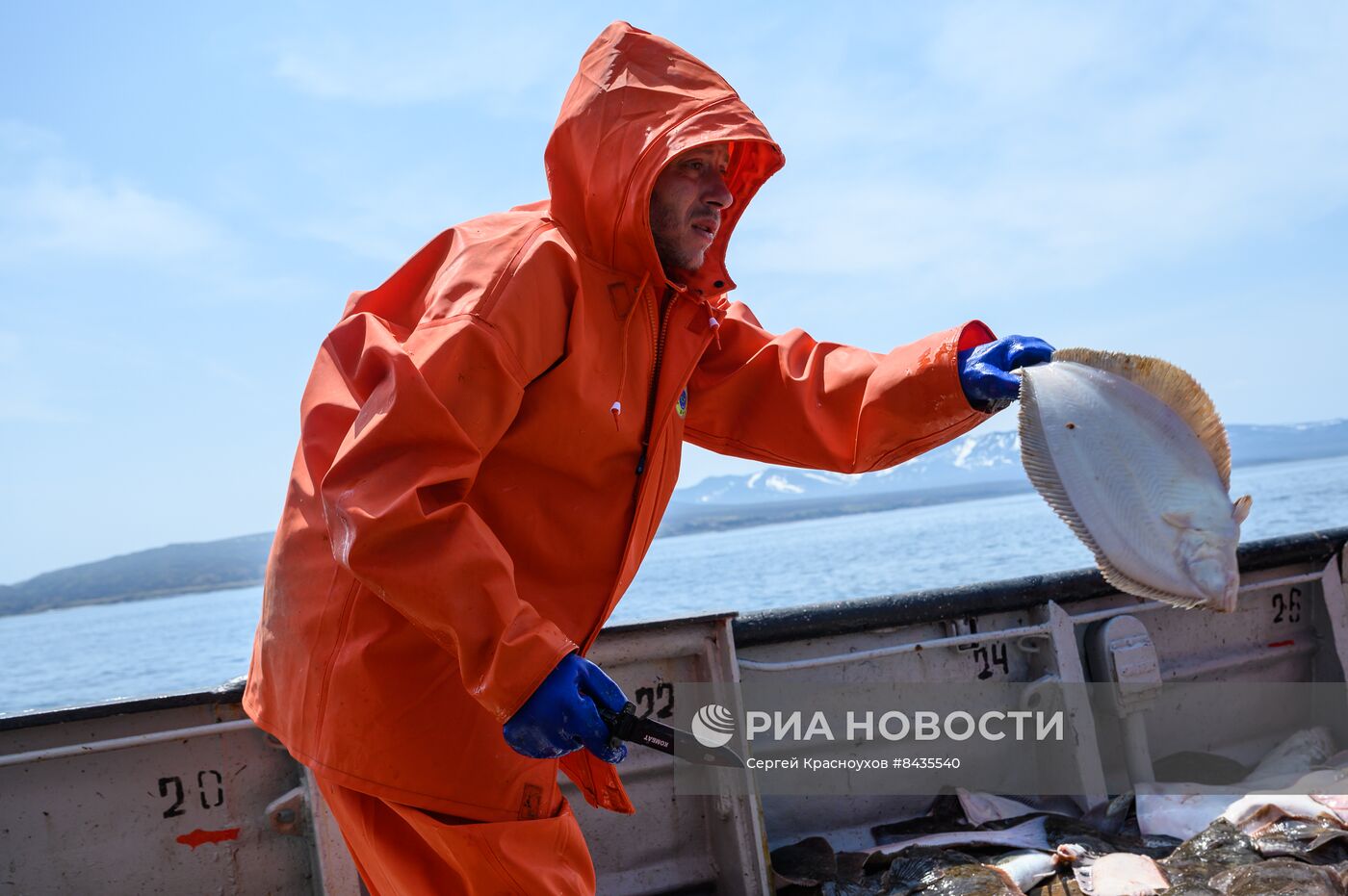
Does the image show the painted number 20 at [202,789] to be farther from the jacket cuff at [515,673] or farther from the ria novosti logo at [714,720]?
the jacket cuff at [515,673]

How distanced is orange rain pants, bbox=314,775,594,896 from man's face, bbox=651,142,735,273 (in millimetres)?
1278

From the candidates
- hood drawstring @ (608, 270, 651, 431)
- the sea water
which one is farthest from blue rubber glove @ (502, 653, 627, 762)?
the sea water

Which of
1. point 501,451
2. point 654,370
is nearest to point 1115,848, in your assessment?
point 654,370

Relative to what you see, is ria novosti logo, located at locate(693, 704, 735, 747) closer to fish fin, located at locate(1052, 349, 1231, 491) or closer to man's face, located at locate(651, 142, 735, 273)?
man's face, located at locate(651, 142, 735, 273)

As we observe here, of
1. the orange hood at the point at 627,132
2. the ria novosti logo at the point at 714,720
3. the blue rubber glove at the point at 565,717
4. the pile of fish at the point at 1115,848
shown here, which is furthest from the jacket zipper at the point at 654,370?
the pile of fish at the point at 1115,848

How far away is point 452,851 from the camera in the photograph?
2086 mm

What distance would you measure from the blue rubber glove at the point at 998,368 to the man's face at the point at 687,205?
0.68 metres

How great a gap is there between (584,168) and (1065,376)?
3.66 ft

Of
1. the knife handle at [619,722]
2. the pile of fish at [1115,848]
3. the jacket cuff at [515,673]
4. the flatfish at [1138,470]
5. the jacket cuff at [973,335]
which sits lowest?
the pile of fish at [1115,848]

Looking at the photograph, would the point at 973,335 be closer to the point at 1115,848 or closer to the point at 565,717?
the point at 565,717

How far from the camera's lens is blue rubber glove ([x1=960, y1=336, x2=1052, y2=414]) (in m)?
2.43

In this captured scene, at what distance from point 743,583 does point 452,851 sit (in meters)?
22.2

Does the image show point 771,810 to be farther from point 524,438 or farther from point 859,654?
point 524,438

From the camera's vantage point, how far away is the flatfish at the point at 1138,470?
2105 mm
